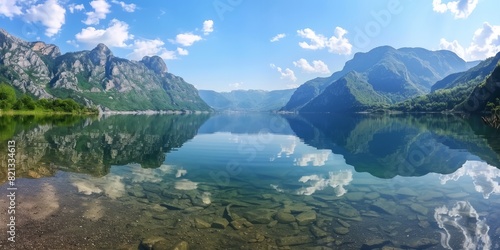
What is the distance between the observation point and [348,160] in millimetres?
51344

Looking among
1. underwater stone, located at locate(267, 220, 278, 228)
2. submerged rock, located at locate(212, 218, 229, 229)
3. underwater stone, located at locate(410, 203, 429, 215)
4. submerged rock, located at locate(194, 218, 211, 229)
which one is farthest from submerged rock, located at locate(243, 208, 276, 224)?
underwater stone, located at locate(410, 203, 429, 215)

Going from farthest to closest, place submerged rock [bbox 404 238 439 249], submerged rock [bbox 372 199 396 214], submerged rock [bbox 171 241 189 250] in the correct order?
1. submerged rock [bbox 372 199 396 214]
2. submerged rock [bbox 404 238 439 249]
3. submerged rock [bbox 171 241 189 250]

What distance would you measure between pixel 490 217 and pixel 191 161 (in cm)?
3629

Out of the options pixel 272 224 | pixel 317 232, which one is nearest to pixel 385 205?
pixel 317 232

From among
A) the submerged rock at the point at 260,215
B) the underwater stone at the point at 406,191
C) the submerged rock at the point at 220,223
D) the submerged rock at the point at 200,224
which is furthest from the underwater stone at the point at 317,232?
the underwater stone at the point at 406,191

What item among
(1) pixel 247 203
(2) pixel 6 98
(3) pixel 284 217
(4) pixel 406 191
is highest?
(2) pixel 6 98

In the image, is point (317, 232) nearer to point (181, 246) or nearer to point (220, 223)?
point (220, 223)

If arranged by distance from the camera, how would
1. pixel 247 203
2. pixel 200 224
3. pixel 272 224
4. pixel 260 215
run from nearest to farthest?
1. pixel 200 224
2. pixel 272 224
3. pixel 260 215
4. pixel 247 203

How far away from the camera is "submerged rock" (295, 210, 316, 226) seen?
21509 millimetres

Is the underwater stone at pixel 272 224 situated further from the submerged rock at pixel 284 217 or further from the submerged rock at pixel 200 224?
the submerged rock at pixel 200 224

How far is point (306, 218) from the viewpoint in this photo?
22297 mm

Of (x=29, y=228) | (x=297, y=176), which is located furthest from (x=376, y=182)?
(x=29, y=228)

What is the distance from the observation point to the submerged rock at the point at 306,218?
70.6 ft

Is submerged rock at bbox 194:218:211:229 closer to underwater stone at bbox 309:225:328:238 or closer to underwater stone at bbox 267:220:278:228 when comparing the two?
underwater stone at bbox 267:220:278:228
